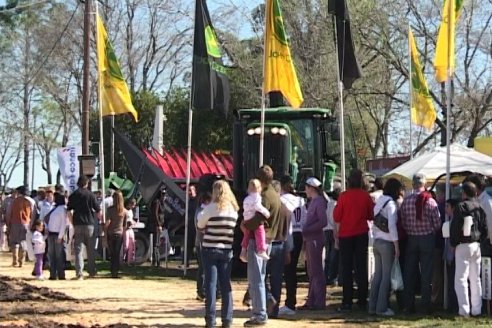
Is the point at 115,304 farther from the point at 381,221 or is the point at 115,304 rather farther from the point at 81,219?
the point at 381,221

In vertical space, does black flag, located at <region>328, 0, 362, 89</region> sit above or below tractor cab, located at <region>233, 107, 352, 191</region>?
above

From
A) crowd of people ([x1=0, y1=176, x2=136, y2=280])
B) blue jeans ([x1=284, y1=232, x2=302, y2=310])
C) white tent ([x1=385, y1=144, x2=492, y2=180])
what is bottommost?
blue jeans ([x1=284, y1=232, x2=302, y2=310])

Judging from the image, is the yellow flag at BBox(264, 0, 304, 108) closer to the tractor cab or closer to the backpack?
the tractor cab

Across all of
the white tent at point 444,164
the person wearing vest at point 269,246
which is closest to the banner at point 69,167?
the white tent at point 444,164

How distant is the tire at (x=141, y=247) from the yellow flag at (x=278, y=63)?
7087mm

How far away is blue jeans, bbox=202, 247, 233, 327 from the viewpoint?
35.4 ft

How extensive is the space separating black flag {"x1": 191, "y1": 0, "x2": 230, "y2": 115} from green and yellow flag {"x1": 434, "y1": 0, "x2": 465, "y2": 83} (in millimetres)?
4802

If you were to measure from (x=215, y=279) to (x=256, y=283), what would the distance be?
1.83ft

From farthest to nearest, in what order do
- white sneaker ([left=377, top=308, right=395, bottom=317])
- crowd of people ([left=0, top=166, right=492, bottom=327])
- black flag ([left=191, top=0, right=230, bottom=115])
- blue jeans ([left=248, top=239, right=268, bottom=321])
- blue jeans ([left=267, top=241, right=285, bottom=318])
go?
black flag ([left=191, top=0, right=230, bottom=115]), white sneaker ([left=377, top=308, right=395, bottom=317]), blue jeans ([left=267, top=241, right=285, bottom=318]), blue jeans ([left=248, top=239, right=268, bottom=321]), crowd of people ([left=0, top=166, right=492, bottom=327])

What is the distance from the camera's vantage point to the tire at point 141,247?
21.7 m

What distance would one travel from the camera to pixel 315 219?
12.5 metres

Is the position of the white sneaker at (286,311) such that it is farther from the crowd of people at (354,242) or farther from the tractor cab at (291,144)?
the tractor cab at (291,144)

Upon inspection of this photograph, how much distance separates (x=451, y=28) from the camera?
13352mm

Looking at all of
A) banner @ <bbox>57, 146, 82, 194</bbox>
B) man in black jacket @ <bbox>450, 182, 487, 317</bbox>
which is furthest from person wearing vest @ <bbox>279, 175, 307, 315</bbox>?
banner @ <bbox>57, 146, 82, 194</bbox>
